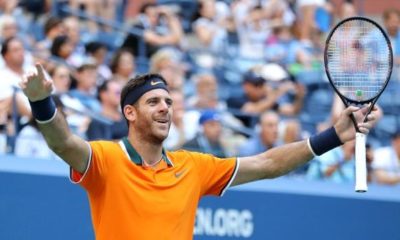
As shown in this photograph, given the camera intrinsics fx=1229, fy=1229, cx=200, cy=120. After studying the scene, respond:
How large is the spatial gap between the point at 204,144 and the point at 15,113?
1892 mm

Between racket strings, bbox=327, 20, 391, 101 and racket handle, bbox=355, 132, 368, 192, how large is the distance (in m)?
0.43

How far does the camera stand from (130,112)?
674 cm

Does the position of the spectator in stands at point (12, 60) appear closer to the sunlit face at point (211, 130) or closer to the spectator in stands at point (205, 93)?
the sunlit face at point (211, 130)

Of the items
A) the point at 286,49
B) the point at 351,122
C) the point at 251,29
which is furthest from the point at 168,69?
the point at 351,122

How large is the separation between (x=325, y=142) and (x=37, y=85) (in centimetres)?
172

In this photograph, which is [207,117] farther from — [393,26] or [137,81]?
[393,26]

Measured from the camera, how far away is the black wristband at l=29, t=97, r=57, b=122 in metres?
5.93

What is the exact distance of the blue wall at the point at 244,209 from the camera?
9.17m

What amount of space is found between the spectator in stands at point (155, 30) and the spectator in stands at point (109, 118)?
8.09 feet

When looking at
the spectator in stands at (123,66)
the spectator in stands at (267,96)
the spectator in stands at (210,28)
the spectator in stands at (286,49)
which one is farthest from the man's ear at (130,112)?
the spectator in stands at (210,28)

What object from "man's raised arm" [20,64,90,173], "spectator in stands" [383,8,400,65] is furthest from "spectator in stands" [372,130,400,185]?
"man's raised arm" [20,64,90,173]

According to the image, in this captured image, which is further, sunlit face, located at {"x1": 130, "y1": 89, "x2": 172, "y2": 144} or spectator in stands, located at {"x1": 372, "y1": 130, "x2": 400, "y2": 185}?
spectator in stands, located at {"x1": 372, "y1": 130, "x2": 400, "y2": 185}

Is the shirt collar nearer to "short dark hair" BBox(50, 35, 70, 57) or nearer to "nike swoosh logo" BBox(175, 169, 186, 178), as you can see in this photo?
"nike swoosh logo" BBox(175, 169, 186, 178)

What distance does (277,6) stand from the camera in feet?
51.5
